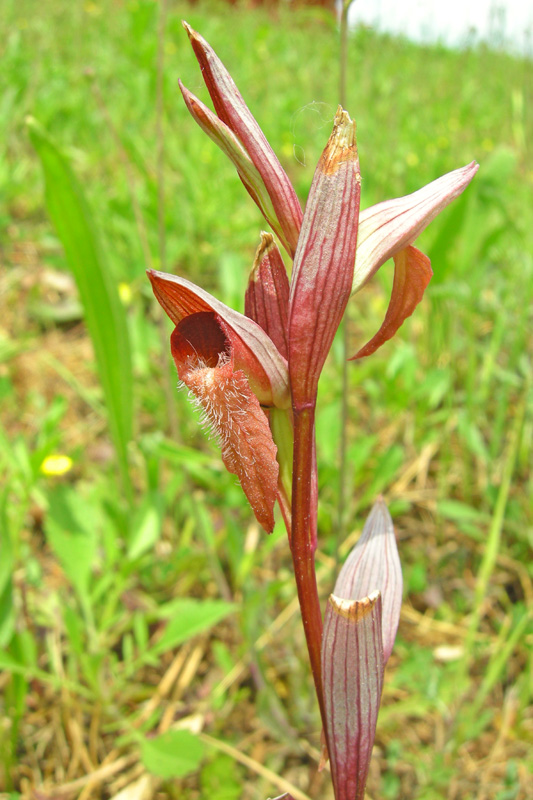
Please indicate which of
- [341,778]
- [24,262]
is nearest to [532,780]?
[341,778]

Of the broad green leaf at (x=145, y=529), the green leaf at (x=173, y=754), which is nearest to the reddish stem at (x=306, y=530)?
the green leaf at (x=173, y=754)

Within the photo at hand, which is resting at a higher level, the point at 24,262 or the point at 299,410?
the point at 24,262

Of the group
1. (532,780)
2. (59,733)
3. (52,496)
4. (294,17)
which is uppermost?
(294,17)

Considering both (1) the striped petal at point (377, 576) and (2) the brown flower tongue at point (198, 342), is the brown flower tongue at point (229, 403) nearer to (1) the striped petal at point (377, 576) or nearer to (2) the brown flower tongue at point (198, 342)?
(2) the brown flower tongue at point (198, 342)

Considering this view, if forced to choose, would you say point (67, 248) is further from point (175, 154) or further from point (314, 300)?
point (175, 154)

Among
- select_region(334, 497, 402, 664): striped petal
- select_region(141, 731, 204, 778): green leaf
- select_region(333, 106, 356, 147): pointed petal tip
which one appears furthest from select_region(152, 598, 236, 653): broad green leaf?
select_region(333, 106, 356, 147): pointed petal tip

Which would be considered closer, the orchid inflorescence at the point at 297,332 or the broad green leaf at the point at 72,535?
the orchid inflorescence at the point at 297,332

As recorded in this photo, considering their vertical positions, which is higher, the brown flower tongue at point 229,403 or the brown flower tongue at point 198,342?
the brown flower tongue at point 198,342

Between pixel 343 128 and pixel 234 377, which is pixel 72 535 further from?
pixel 343 128
